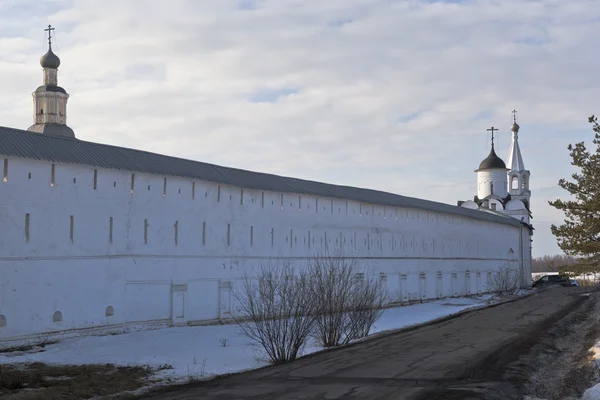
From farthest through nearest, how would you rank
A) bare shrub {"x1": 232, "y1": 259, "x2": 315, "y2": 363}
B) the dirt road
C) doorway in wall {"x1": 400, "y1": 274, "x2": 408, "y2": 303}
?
doorway in wall {"x1": 400, "y1": 274, "x2": 408, "y2": 303} < bare shrub {"x1": 232, "y1": 259, "x2": 315, "y2": 363} < the dirt road

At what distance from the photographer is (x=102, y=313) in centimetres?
1905

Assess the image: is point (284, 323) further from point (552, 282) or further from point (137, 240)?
point (552, 282)

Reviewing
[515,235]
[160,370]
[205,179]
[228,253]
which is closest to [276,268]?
[228,253]

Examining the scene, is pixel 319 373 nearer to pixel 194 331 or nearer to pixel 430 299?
pixel 194 331

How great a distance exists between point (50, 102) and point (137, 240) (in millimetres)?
16443

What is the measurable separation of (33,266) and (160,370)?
5.12 metres

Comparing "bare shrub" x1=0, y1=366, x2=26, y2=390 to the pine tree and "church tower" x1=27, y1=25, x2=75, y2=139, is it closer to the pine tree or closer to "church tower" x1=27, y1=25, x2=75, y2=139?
the pine tree

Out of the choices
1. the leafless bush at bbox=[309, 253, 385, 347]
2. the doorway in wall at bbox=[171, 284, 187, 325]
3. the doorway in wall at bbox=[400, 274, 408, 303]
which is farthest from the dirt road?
the doorway in wall at bbox=[400, 274, 408, 303]

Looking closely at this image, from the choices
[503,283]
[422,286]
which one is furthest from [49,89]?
[503,283]

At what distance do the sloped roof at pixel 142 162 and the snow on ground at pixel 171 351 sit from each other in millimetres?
4439

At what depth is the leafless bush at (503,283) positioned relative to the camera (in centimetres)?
4769

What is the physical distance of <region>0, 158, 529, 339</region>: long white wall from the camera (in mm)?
17125

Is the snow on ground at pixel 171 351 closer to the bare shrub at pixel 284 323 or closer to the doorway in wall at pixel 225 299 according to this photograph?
the bare shrub at pixel 284 323

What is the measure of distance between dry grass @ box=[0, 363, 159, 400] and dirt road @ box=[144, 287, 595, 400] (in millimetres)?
1282
